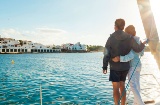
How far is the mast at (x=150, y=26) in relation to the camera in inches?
164

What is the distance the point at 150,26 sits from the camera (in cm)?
427

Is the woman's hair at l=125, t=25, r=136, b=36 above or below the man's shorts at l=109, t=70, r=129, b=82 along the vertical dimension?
above

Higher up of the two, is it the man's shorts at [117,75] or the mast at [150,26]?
the mast at [150,26]

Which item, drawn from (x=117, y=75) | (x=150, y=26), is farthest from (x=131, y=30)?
(x=117, y=75)

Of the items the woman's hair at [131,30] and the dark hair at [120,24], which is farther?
the woman's hair at [131,30]

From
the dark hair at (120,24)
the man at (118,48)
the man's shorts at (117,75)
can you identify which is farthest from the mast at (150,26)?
the man's shorts at (117,75)

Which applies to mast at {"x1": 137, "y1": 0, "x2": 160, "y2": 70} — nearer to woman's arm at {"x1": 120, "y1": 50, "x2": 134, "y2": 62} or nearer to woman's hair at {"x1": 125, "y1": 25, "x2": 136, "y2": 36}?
woman's arm at {"x1": 120, "y1": 50, "x2": 134, "y2": 62}

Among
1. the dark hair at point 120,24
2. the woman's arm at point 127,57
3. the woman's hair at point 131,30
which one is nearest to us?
the woman's arm at point 127,57

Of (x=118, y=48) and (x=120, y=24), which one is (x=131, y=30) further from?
(x=118, y=48)

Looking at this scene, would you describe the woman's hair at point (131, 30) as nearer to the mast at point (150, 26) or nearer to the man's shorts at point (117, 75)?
the mast at point (150, 26)

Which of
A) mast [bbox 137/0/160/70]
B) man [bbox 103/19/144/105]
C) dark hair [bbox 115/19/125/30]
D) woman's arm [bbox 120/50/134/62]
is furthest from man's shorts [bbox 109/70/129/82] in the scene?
dark hair [bbox 115/19/125/30]

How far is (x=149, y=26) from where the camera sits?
4281 mm

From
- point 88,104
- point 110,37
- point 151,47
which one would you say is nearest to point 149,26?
point 151,47

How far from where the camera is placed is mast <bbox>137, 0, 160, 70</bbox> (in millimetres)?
4176
